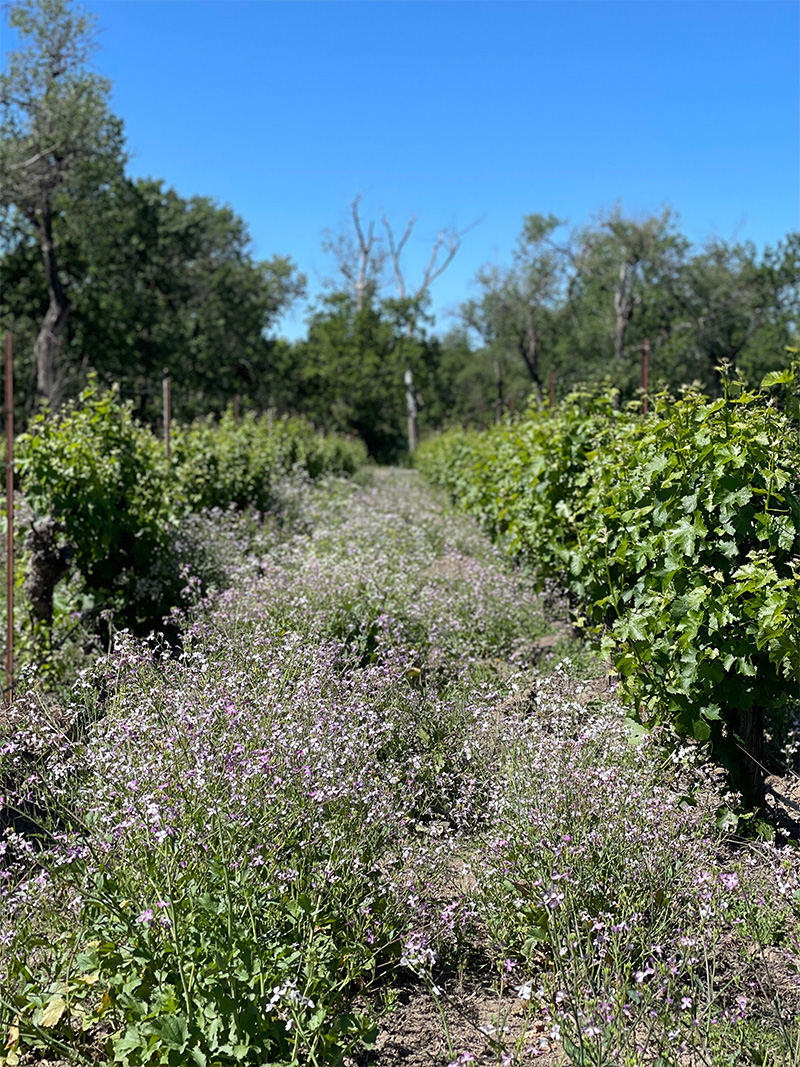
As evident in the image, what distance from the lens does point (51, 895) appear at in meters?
2.97

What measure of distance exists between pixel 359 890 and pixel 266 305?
39.2 m

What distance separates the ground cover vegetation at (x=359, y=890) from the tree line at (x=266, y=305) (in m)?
17.7

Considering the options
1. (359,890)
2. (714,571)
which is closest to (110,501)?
(359,890)

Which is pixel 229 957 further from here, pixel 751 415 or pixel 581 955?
pixel 751 415

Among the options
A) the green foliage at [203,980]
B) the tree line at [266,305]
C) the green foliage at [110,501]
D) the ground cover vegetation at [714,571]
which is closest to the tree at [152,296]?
the tree line at [266,305]

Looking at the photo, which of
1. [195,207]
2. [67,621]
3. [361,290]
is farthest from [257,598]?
[361,290]

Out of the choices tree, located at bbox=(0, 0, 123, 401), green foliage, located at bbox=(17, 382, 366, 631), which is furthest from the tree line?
green foliage, located at bbox=(17, 382, 366, 631)

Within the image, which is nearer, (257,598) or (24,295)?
(257,598)

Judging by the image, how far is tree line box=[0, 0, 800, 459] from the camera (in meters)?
24.4

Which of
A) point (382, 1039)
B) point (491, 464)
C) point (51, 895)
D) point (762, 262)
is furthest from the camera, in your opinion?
point (762, 262)

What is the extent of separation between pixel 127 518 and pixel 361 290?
38815 mm

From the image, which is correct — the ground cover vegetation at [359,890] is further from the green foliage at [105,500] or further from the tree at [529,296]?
the tree at [529,296]

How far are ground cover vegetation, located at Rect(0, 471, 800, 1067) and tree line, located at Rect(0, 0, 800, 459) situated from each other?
17.7 meters

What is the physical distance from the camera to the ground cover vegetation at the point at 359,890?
8.00 ft
